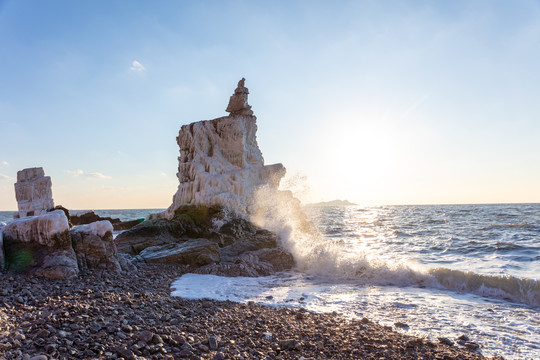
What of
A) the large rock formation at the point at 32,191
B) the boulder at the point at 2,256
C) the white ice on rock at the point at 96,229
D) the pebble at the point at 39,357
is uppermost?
the large rock formation at the point at 32,191

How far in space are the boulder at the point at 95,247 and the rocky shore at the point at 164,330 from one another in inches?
54.6

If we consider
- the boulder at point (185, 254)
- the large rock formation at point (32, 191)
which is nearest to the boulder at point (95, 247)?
the boulder at point (185, 254)

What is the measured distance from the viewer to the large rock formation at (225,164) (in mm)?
22172

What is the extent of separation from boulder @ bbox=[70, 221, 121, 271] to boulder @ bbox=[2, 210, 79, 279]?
45 cm

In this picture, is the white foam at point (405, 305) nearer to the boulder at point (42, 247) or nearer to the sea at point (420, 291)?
the sea at point (420, 291)

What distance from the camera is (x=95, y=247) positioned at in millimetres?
9805

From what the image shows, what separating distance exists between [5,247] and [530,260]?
65.1ft

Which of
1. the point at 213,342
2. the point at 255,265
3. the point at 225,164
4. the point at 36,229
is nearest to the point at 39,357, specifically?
the point at 213,342

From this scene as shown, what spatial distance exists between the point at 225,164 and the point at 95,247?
1445 cm

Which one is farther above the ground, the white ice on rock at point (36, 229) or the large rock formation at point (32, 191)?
the large rock formation at point (32, 191)

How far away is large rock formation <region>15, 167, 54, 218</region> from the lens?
1013 inches

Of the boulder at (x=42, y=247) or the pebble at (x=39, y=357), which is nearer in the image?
the pebble at (x=39, y=357)

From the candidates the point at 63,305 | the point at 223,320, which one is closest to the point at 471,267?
the point at 223,320

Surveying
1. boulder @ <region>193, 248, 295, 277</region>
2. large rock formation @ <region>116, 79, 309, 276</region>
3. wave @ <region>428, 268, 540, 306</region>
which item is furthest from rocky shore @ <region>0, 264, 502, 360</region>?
large rock formation @ <region>116, 79, 309, 276</region>
